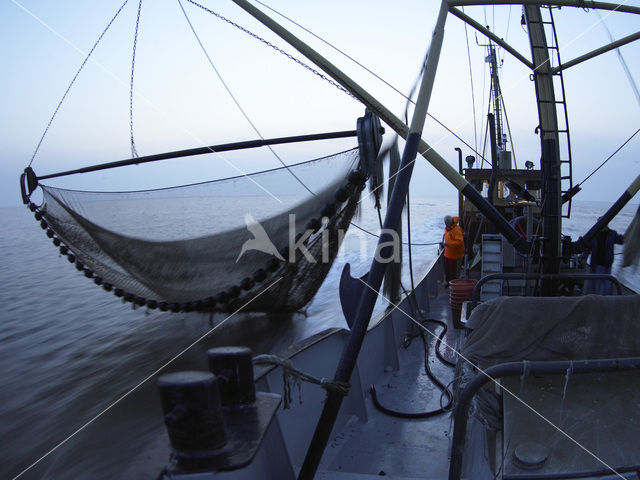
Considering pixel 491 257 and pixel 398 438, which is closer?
pixel 398 438

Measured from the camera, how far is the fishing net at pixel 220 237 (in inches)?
230

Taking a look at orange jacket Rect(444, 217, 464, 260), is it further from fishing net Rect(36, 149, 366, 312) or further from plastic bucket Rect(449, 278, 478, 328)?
fishing net Rect(36, 149, 366, 312)

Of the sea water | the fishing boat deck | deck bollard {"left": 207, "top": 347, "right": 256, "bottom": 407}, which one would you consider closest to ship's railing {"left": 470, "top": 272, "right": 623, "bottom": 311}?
the fishing boat deck

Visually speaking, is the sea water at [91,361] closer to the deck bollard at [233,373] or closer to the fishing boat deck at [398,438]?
the deck bollard at [233,373]

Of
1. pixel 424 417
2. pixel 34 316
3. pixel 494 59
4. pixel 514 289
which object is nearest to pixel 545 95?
pixel 514 289

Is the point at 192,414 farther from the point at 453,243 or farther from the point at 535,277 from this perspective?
the point at 453,243

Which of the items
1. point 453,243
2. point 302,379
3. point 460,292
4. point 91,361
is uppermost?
point 453,243

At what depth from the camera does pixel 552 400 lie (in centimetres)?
279

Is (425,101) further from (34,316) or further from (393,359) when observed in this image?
(34,316)

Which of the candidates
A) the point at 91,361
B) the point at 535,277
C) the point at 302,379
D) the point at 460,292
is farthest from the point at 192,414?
the point at 91,361

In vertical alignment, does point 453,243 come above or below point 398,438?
above

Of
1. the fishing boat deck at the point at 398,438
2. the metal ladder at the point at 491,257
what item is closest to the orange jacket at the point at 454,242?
the metal ladder at the point at 491,257

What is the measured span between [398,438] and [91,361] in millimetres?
7155

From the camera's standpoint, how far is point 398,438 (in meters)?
4.09
